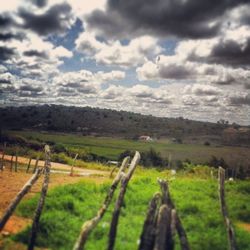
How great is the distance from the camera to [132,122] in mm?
188375

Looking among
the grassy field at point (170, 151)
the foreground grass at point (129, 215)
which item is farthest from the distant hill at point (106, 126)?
the foreground grass at point (129, 215)

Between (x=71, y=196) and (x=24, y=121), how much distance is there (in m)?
163

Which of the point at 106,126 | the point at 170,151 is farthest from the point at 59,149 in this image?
the point at 106,126

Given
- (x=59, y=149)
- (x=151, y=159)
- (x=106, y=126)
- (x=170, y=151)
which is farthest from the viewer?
(x=106, y=126)

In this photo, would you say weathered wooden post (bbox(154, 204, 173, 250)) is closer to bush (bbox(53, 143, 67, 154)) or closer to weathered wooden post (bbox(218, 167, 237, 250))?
weathered wooden post (bbox(218, 167, 237, 250))

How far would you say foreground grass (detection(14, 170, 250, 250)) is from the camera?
11820mm

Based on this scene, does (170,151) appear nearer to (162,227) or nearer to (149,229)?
(149,229)

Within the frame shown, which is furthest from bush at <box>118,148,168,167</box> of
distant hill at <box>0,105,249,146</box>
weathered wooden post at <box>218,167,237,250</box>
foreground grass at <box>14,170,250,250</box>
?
distant hill at <box>0,105,249,146</box>

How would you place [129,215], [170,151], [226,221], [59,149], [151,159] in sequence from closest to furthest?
1. [226,221]
2. [129,215]
3. [59,149]
4. [151,159]
5. [170,151]

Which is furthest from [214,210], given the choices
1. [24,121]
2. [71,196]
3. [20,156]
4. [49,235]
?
[24,121]

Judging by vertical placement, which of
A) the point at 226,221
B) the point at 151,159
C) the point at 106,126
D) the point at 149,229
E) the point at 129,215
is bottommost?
the point at 151,159

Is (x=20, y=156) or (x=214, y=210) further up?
(x=214, y=210)

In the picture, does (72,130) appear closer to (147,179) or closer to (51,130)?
(51,130)

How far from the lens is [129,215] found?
14.5 meters
